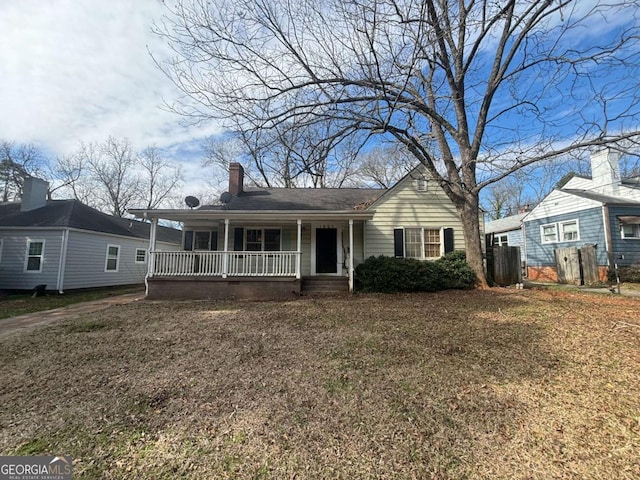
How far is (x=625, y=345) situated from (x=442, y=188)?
311 inches

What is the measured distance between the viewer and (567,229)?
14.0m

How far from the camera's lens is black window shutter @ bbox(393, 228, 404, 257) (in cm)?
1109

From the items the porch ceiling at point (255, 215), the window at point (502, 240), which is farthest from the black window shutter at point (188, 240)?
the window at point (502, 240)

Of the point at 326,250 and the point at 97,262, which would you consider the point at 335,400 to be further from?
the point at 97,262

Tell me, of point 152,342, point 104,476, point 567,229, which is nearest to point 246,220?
point 152,342

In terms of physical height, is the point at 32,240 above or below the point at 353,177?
below

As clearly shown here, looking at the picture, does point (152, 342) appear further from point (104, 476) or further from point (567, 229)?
point (567, 229)

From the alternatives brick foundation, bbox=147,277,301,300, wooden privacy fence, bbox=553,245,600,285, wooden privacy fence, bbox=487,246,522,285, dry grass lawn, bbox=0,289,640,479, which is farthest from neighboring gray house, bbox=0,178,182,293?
wooden privacy fence, bbox=553,245,600,285

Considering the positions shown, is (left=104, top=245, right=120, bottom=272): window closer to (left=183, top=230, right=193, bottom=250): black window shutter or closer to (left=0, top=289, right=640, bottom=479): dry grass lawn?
(left=183, top=230, right=193, bottom=250): black window shutter

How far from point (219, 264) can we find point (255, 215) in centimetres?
212

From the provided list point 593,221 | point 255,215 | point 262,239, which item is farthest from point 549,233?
point 255,215

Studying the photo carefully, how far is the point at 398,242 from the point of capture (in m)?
11.1

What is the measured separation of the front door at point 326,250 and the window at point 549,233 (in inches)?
463

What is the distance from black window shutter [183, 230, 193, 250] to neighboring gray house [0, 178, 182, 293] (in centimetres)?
538
